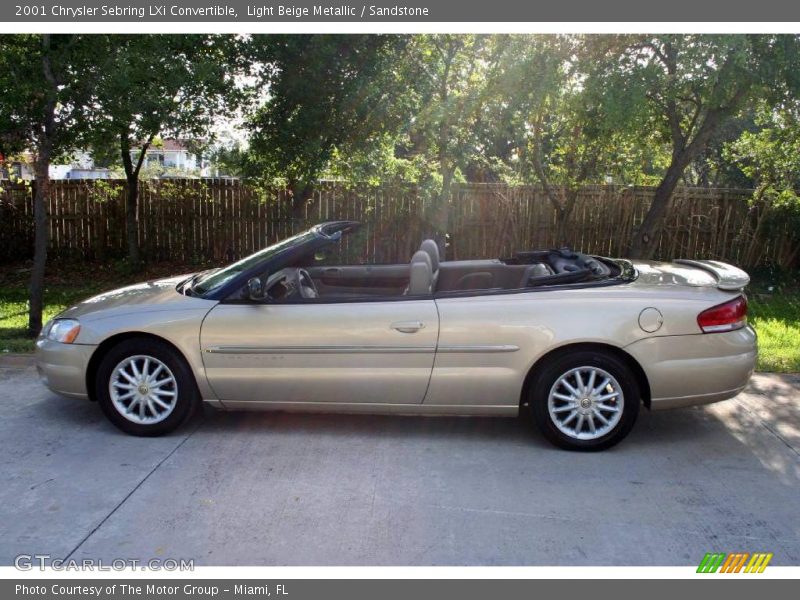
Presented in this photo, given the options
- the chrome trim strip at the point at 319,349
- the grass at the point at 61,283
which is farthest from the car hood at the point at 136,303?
the grass at the point at 61,283

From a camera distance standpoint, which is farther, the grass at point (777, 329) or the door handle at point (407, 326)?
the grass at point (777, 329)

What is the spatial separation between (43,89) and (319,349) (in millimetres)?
4581

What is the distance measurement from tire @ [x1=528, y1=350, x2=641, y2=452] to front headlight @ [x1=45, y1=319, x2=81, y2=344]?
316cm

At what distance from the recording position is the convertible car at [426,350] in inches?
175

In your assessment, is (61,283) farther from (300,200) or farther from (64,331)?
(64,331)

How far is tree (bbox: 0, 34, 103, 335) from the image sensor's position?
6.94 metres

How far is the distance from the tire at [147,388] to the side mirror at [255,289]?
2.18ft

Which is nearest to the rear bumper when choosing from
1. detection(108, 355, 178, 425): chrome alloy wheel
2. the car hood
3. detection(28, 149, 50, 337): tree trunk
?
the car hood

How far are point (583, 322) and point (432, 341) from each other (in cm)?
97

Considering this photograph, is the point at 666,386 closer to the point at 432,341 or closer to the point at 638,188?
the point at 432,341

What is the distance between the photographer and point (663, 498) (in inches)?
153

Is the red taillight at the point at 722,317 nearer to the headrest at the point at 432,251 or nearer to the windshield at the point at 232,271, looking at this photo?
the headrest at the point at 432,251


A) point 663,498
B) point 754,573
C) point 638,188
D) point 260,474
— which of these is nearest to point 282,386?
point 260,474

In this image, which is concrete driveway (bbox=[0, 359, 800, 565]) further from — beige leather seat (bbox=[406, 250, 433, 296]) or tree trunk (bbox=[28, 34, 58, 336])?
tree trunk (bbox=[28, 34, 58, 336])
